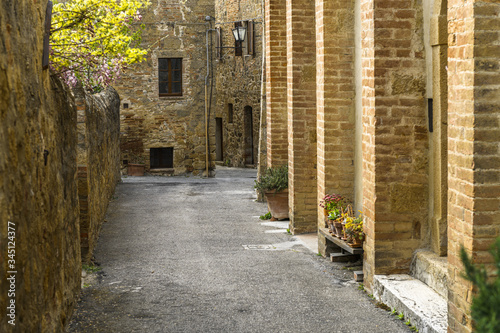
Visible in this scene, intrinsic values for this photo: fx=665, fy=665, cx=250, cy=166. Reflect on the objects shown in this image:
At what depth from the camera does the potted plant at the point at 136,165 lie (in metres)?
20.4

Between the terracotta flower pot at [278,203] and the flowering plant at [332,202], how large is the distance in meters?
2.69

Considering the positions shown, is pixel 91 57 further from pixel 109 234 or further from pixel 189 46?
pixel 189 46

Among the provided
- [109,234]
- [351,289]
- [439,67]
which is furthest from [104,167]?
[439,67]

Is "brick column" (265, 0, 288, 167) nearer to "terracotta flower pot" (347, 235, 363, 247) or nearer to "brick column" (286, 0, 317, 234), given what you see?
"brick column" (286, 0, 317, 234)

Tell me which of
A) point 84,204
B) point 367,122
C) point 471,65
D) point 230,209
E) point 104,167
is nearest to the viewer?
point 471,65

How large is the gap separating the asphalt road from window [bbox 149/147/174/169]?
9626 millimetres

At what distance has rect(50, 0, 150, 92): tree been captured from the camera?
8570 mm

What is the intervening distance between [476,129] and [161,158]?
1718 centimetres

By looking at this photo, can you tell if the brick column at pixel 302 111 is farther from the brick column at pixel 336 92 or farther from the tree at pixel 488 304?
the tree at pixel 488 304

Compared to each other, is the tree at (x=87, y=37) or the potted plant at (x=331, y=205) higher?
the tree at (x=87, y=37)

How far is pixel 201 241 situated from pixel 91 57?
3019 millimetres

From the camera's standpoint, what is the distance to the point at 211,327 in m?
5.33

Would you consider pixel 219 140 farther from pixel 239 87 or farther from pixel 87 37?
pixel 87 37

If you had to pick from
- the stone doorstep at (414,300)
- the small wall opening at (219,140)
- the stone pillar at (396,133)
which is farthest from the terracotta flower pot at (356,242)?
the small wall opening at (219,140)
